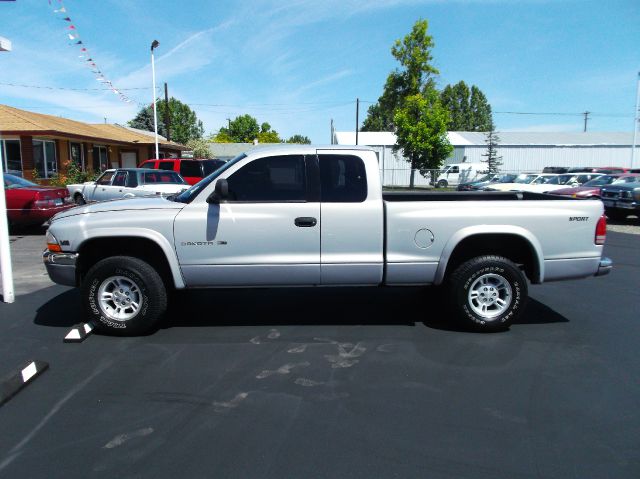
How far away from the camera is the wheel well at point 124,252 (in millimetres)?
5172

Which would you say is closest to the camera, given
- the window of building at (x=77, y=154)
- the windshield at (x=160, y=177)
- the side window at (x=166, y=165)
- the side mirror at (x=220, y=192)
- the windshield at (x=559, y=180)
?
the side mirror at (x=220, y=192)

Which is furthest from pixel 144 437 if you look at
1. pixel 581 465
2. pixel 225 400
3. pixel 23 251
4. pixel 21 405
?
pixel 23 251

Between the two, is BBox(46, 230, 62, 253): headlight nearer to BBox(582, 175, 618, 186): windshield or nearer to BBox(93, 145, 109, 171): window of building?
BBox(582, 175, 618, 186): windshield

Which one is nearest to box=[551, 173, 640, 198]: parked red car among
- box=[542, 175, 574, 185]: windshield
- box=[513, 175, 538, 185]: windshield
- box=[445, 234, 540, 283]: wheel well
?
box=[542, 175, 574, 185]: windshield

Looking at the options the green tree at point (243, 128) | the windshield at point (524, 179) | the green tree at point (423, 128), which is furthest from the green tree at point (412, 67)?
the green tree at point (243, 128)

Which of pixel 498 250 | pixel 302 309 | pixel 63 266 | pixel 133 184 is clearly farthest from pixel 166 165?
pixel 498 250

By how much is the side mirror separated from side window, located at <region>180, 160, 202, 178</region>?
1473cm

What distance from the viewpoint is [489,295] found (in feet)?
17.4

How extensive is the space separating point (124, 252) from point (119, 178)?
10.6m

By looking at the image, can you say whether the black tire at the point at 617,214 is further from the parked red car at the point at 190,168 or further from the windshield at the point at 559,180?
the parked red car at the point at 190,168

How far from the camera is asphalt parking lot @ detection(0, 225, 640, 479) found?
305 centimetres

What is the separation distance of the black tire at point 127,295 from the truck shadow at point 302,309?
0.53 m

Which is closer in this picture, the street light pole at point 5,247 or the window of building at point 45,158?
the street light pole at point 5,247

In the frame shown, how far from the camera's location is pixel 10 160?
22297 millimetres
